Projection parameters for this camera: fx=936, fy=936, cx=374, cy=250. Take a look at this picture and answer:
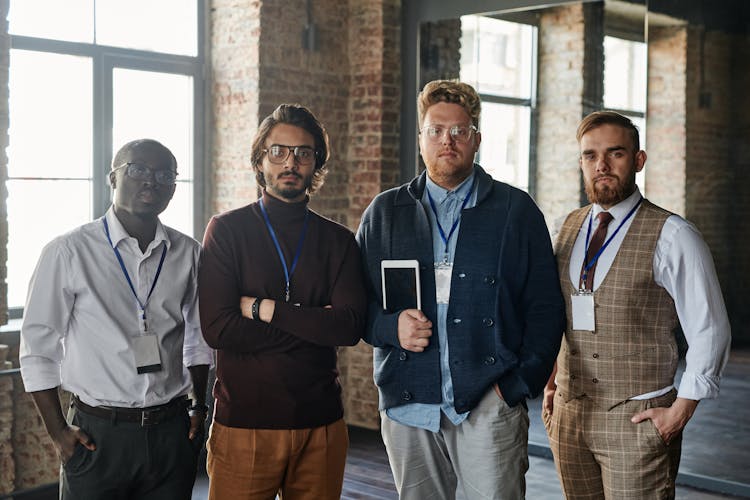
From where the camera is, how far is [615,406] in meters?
3.00

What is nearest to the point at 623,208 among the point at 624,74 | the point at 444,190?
the point at 444,190

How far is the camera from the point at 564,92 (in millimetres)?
5938

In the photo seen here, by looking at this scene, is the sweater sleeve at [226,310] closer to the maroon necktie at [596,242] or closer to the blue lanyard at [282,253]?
the blue lanyard at [282,253]

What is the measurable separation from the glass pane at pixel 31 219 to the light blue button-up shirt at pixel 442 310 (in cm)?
281

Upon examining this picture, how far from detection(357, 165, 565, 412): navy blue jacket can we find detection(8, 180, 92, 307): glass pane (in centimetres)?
279

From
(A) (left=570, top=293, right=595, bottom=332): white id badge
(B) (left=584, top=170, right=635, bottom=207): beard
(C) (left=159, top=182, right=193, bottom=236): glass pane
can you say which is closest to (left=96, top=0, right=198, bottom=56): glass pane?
(C) (left=159, top=182, right=193, bottom=236): glass pane

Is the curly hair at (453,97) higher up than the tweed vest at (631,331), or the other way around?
the curly hair at (453,97)

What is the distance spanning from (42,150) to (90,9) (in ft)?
2.93

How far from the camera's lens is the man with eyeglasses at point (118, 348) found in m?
2.76

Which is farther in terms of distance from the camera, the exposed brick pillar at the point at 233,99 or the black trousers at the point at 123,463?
the exposed brick pillar at the point at 233,99

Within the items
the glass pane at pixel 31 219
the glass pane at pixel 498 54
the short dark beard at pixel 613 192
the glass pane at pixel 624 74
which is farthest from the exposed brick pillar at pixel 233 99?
the short dark beard at pixel 613 192

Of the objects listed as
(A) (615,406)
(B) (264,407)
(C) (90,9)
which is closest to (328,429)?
(B) (264,407)

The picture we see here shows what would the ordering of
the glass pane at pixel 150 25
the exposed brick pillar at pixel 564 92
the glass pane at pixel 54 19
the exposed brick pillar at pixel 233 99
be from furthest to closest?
the exposed brick pillar at pixel 233 99
the exposed brick pillar at pixel 564 92
the glass pane at pixel 150 25
the glass pane at pixel 54 19

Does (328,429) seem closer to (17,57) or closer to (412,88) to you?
(17,57)
